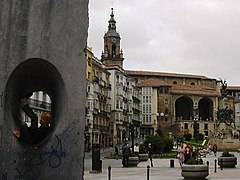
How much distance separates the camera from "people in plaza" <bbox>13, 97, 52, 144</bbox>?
9.59 m

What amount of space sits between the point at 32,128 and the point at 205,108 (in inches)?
4604

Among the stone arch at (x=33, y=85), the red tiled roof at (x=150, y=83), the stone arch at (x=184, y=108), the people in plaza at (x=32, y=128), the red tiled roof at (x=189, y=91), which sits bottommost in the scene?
the people in plaza at (x=32, y=128)

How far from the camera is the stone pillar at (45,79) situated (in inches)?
373

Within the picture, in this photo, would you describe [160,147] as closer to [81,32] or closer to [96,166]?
[96,166]

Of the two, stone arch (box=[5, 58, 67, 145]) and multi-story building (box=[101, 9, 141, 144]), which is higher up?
multi-story building (box=[101, 9, 141, 144])

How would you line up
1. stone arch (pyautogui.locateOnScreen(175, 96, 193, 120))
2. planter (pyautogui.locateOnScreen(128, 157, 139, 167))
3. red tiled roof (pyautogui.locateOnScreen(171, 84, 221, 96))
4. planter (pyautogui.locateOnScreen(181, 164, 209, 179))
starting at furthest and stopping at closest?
stone arch (pyautogui.locateOnScreen(175, 96, 193, 120)) → red tiled roof (pyautogui.locateOnScreen(171, 84, 221, 96)) → planter (pyautogui.locateOnScreen(128, 157, 139, 167)) → planter (pyautogui.locateOnScreen(181, 164, 209, 179))

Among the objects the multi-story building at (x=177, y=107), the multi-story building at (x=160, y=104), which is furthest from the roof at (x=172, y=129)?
the multi-story building at (x=177, y=107)

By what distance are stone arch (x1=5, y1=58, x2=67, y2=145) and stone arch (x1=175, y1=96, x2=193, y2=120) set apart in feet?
360

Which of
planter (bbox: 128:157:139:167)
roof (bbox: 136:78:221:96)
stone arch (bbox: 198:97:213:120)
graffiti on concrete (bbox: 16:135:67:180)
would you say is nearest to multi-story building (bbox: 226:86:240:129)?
stone arch (bbox: 198:97:213:120)

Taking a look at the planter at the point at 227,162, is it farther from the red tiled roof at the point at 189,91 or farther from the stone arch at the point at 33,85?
the red tiled roof at the point at 189,91

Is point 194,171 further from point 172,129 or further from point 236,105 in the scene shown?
point 236,105

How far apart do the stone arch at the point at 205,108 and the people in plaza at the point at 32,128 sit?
4429 inches

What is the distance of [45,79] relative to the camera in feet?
32.6

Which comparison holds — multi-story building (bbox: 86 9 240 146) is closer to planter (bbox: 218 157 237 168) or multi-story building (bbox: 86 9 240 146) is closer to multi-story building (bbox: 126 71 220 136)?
multi-story building (bbox: 126 71 220 136)
